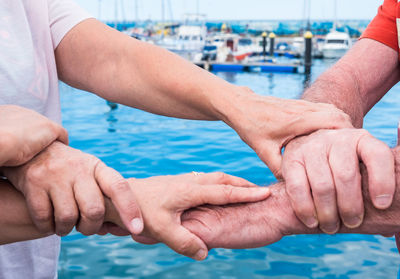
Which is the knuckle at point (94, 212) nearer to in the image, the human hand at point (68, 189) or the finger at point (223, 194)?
the human hand at point (68, 189)

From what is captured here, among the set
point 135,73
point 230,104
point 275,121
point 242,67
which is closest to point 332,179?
point 275,121

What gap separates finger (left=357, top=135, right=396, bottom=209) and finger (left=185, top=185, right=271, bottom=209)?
0.30 meters

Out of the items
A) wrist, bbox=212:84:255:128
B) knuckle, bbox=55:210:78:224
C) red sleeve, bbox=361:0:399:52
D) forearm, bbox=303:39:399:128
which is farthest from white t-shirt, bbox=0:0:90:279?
red sleeve, bbox=361:0:399:52

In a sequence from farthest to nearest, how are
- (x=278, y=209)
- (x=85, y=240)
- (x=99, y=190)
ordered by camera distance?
(x=85, y=240) < (x=278, y=209) < (x=99, y=190)

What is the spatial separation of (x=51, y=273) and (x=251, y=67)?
64.6 ft

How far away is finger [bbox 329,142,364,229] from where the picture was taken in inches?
43.3

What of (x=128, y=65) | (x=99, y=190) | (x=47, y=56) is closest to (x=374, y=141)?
(x=99, y=190)

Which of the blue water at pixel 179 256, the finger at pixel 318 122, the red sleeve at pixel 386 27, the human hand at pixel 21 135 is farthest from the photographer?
the blue water at pixel 179 256

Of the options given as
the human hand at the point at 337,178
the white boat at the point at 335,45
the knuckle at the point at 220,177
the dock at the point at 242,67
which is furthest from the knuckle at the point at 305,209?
the white boat at the point at 335,45

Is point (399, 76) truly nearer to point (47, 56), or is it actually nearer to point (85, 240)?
point (47, 56)

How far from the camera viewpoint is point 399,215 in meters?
1.17

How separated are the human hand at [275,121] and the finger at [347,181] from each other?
0.21 m

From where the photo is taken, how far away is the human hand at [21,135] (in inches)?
39.1

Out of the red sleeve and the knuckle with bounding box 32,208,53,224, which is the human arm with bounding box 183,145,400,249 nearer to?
the knuckle with bounding box 32,208,53,224
